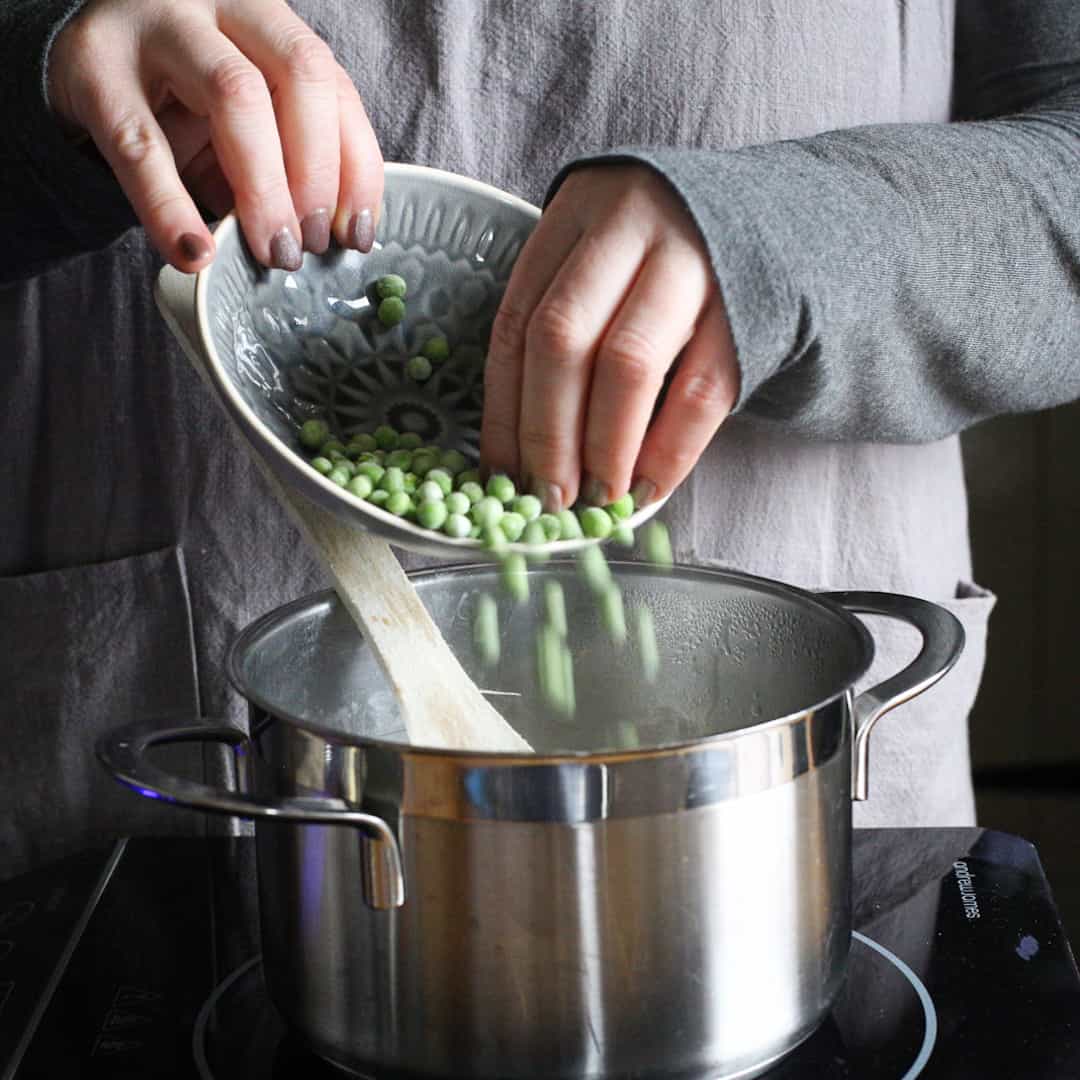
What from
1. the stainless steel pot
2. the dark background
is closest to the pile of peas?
the stainless steel pot

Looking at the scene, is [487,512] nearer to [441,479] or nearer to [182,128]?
[441,479]

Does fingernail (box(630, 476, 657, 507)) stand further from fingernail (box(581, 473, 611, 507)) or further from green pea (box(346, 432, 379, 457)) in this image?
green pea (box(346, 432, 379, 457))

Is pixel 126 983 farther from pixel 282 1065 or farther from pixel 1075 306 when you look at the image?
pixel 1075 306

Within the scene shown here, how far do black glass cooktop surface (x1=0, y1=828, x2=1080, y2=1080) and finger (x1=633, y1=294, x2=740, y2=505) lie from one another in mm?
277

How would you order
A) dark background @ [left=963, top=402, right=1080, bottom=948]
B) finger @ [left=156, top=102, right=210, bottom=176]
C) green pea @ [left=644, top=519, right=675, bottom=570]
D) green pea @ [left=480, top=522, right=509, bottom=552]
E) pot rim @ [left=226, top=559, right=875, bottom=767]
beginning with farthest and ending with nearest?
dark background @ [left=963, top=402, right=1080, bottom=948] → green pea @ [left=644, top=519, right=675, bottom=570] → finger @ [left=156, top=102, right=210, bottom=176] → green pea @ [left=480, top=522, right=509, bottom=552] → pot rim @ [left=226, top=559, right=875, bottom=767]

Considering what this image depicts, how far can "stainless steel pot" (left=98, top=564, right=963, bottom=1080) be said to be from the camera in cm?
53

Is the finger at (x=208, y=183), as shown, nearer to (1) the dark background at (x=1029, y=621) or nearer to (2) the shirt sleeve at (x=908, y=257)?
(2) the shirt sleeve at (x=908, y=257)

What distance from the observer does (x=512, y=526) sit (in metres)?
0.63

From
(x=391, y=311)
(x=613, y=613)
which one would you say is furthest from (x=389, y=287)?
(x=613, y=613)

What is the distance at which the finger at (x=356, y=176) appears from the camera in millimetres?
684

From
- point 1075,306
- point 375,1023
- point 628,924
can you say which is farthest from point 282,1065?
point 1075,306

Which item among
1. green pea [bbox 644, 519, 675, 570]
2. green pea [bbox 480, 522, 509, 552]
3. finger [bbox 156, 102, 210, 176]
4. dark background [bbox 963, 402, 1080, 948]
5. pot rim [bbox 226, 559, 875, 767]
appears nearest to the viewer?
pot rim [bbox 226, 559, 875, 767]

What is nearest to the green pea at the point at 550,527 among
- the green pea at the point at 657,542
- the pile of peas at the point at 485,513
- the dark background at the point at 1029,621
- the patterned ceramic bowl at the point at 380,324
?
the pile of peas at the point at 485,513

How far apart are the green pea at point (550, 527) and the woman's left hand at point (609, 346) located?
0.02 meters
